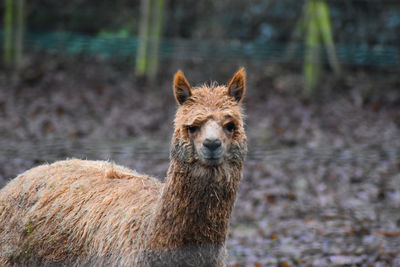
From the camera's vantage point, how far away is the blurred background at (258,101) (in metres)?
5.75

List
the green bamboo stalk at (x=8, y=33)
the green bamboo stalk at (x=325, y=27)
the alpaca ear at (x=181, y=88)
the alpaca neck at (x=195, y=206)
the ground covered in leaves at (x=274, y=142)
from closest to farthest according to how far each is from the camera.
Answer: the alpaca neck at (x=195, y=206) → the alpaca ear at (x=181, y=88) → the ground covered in leaves at (x=274, y=142) → the green bamboo stalk at (x=325, y=27) → the green bamboo stalk at (x=8, y=33)

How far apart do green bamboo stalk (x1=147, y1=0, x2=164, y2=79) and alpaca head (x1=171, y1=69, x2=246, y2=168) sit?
808 centimetres

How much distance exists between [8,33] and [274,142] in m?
7.42

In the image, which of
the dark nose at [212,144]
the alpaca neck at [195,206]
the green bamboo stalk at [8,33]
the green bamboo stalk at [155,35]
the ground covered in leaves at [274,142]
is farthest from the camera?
the green bamboo stalk at [8,33]

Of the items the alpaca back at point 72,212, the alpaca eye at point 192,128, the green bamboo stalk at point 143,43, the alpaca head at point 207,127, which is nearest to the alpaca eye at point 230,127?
the alpaca head at point 207,127

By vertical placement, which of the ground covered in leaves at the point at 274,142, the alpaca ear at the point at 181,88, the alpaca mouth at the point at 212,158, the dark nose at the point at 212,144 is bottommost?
the ground covered in leaves at the point at 274,142

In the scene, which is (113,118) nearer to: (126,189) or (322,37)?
(322,37)

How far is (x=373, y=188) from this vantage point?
649 cm

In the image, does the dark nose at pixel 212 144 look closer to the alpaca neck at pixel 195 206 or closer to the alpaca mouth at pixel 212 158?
the alpaca mouth at pixel 212 158

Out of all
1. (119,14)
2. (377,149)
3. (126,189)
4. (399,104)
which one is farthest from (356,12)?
(126,189)

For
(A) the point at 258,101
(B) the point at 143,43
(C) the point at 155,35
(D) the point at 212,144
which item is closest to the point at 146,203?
(D) the point at 212,144

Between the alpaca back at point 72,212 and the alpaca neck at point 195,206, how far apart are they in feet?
0.97

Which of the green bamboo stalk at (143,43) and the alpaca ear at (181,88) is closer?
the alpaca ear at (181,88)

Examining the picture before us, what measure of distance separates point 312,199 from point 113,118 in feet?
14.9
